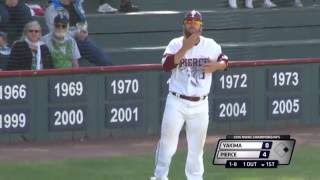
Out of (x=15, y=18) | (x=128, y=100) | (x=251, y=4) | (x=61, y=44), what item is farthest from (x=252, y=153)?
(x=251, y=4)

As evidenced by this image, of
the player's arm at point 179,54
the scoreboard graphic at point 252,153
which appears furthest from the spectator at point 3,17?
the player's arm at point 179,54

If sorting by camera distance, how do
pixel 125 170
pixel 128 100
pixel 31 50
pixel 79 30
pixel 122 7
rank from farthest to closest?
pixel 122 7 < pixel 79 30 < pixel 128 100 < pixel 31 50 < pixel 125 170

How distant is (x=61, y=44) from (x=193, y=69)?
163 inches

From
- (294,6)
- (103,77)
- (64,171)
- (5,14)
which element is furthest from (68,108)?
(294,6)

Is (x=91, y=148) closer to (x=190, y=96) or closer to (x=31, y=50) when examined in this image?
(x=31, y=50)

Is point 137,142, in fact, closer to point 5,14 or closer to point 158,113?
point 158,113

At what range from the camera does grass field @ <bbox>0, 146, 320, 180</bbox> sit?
1054 cm

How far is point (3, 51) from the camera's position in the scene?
42.8 feet

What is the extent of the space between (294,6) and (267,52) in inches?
56.8

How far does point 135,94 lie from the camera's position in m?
13.6

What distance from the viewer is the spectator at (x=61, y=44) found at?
43.7 ft

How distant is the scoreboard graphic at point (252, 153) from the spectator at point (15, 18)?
376 cm

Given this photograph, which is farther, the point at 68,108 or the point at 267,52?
the point at 267,52

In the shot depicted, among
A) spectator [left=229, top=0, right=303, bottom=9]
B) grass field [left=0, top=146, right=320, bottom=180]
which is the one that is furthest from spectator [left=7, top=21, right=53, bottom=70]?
spectator [left=229, top=0, right=303, bottom=9]
